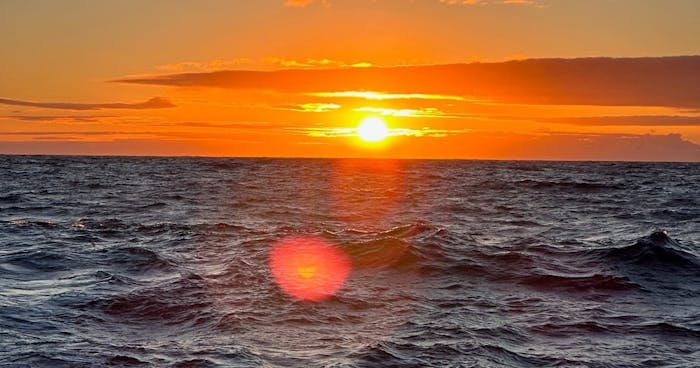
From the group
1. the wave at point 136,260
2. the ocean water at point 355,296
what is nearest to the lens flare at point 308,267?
the ocean water at point 355,296

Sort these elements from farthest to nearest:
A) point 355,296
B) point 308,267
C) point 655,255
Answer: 1. point 655,255
2. point 308,267
3. point 355,296

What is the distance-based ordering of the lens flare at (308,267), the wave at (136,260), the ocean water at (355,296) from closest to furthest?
the ocean water at (355,296)
the lens flare at (308,267)
the wave at (136,260)

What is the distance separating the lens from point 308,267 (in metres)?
20.2

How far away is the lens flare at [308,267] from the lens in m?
17.0

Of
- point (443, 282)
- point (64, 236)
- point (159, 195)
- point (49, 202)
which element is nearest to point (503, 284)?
point (443, 282)

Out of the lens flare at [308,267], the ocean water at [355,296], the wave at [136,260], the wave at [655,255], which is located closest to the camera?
the ocean water at [355,296]

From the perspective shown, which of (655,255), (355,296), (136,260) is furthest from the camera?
(655,255)

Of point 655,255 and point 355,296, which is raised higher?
point 655,255

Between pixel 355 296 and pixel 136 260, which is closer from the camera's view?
pixel 355 296

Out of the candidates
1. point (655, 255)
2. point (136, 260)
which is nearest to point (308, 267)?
point (136, 260)

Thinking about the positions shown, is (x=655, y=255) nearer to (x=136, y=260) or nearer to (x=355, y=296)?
(x=355, y=296)

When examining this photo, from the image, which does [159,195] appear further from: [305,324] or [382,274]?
[305,324]

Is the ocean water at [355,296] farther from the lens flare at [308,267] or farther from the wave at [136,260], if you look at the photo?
the lens flare at [308,267]

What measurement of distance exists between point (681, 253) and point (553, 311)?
29.0ft
